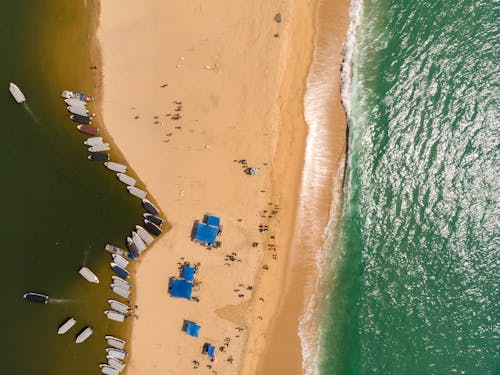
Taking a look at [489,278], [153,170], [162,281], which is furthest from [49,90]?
[489,278]

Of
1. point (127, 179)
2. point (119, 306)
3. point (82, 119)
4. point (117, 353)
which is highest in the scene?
point (82, 119)

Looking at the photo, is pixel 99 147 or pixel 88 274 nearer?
pixel 99 147

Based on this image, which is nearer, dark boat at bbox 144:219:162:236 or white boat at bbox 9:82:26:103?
dark boat at bbox 144:219:162:236

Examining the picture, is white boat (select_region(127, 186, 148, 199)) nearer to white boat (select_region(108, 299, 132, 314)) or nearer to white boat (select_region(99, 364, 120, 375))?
white boat (select_region(108, 299, 132, 314))

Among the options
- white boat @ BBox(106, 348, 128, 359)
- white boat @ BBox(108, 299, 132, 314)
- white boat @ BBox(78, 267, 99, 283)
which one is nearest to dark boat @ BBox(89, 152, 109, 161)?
white boat @ BBox(78, 267, 99, 283)

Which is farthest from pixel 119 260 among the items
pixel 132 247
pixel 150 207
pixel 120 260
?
pixel 150 207

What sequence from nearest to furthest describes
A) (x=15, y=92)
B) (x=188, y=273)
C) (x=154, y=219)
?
(x=188, y=273)
(x=154, y=219)
(x=15, y=92)

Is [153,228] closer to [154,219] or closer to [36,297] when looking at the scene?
[154,219]
